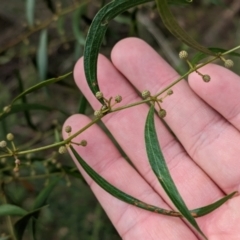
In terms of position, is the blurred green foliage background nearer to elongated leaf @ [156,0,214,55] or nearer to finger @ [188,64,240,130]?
finger @ [188,64,240,130]

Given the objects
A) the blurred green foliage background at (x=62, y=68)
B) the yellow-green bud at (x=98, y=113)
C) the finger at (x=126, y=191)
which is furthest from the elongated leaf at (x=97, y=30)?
the blurred green foliage background at (x=62, y=68)

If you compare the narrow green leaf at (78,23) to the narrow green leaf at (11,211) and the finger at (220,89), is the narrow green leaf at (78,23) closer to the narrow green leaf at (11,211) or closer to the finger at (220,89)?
the finger at (220,89)

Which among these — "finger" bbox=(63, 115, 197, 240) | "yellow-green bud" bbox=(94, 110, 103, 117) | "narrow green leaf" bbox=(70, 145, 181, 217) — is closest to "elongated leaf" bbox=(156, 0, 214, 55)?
"yellow-green bud" bbox=(94, 110, 103, 117)

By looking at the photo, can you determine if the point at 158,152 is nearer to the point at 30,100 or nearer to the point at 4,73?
the point at 30,100

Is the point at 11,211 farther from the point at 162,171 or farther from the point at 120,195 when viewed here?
the point at 162,171

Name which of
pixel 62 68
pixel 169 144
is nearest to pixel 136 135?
pixel 169 144
